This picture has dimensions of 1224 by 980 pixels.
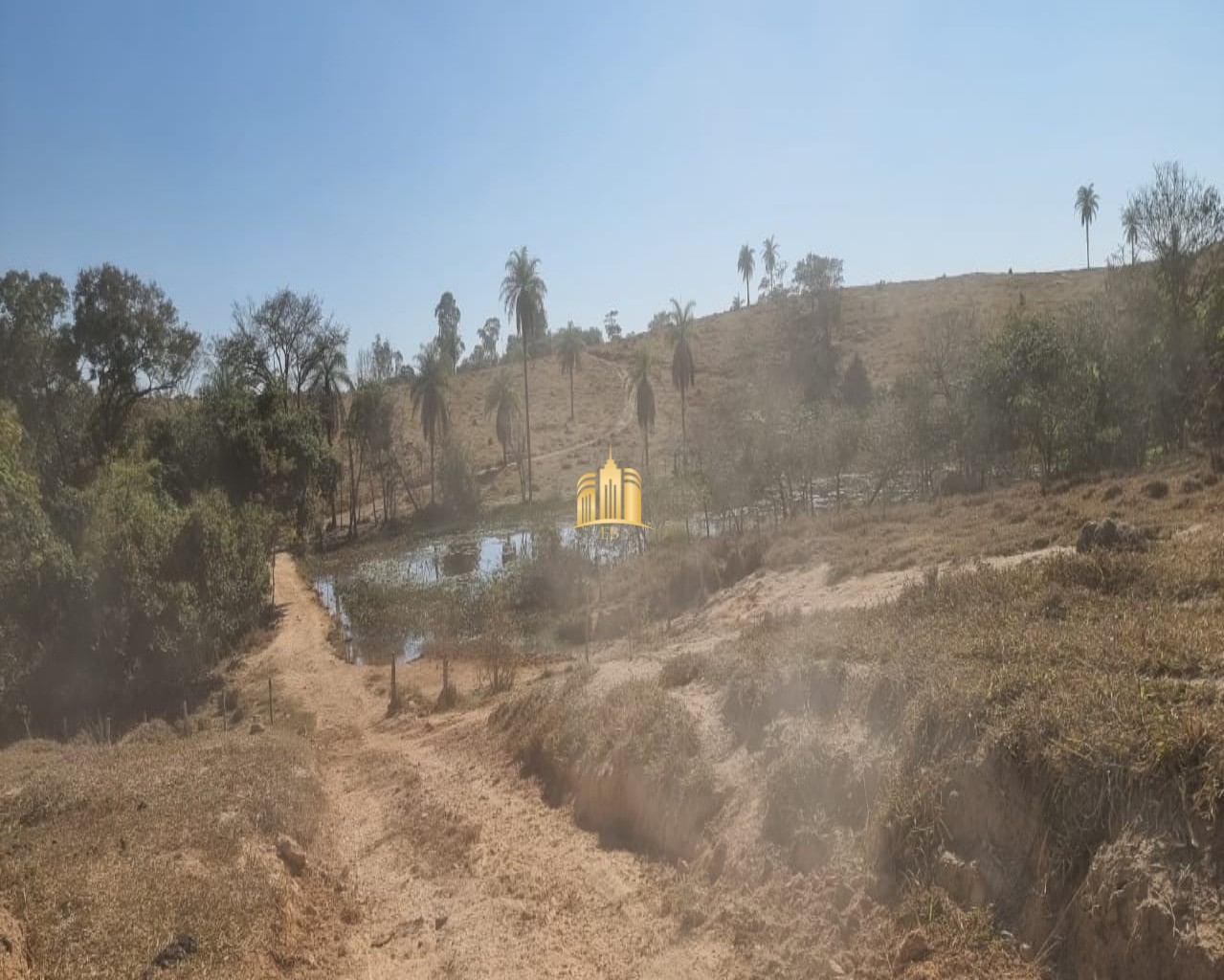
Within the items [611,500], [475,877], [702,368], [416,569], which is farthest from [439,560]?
[702,368]

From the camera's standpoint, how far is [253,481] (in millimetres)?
33156

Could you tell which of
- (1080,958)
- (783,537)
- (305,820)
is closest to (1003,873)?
(1080,958)

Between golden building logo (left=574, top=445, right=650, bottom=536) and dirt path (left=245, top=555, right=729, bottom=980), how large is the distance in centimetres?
1390

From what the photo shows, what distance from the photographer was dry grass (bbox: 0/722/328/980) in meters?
7.04

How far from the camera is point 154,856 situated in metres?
8.62

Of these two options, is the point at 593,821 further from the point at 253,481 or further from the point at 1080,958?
the point at 253,481

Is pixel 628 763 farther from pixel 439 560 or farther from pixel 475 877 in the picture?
pixel 439 560

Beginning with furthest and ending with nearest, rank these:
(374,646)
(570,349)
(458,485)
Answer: (570,349)
(458,485)
(374,646)

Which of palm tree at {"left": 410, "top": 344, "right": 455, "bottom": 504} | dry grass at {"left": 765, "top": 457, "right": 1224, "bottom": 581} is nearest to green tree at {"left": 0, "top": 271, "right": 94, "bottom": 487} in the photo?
palm tree at {"left": 410, "top": 344, "right": 455, "bottom": 504}

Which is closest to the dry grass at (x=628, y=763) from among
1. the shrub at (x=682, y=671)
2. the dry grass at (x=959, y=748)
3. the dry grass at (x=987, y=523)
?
the dry grass at (x=959, y=748)

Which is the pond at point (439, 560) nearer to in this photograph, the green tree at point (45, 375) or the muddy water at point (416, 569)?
A: the muddy water at point (416, 569)

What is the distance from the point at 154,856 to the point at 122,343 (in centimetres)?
3668

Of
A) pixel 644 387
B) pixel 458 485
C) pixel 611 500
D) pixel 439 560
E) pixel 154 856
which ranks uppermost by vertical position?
pixel 644 387

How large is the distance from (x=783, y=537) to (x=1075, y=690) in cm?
1923
